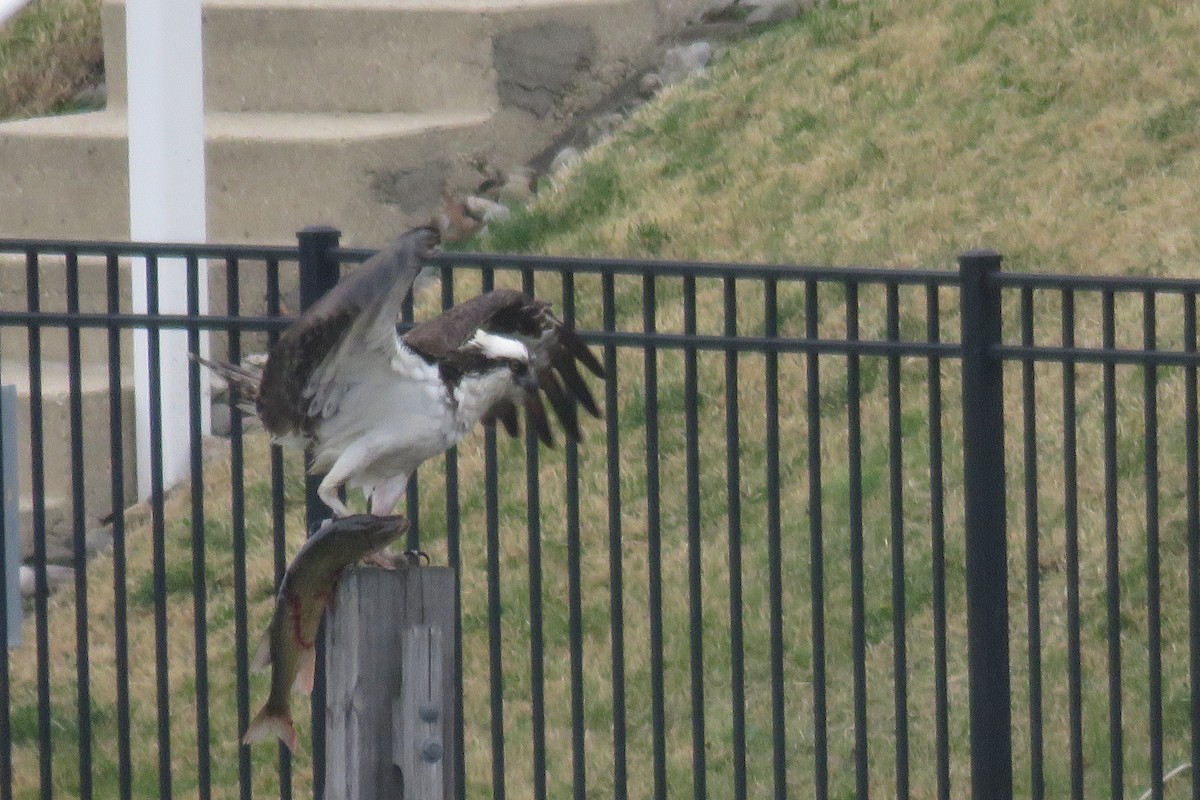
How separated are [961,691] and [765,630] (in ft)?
2.06

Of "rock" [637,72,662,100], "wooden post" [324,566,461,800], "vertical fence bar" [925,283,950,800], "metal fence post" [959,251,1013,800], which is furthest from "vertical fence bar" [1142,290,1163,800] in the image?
"rock" [637,72,662,100]

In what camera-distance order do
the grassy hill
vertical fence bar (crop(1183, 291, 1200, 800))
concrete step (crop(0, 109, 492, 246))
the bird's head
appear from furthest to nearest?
concrete step (crop(0, 109, 492, 246)) → the grassy hill → vertical fence bar (crop(1183, 291, 1200, 800)) → the bird's head

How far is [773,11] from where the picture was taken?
10008 mm

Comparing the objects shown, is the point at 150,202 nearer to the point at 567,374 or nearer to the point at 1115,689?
the point at 567,374

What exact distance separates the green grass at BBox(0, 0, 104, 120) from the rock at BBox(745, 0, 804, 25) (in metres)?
3.42

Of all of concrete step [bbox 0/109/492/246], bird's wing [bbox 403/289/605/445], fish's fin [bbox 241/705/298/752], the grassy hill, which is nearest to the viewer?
fish's fin [bbox 241/705/298/752]

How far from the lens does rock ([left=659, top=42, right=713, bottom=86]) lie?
31.9 ft

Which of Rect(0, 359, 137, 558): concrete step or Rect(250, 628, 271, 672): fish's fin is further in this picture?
Rect(0, 359, 137, 558): concrete step

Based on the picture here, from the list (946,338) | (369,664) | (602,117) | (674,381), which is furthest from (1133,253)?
(369,664)

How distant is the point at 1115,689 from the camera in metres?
4.57

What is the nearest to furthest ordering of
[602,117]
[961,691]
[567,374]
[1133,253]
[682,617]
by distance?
[567,374], [961,691], [682,617], [1133,253], [602,117]

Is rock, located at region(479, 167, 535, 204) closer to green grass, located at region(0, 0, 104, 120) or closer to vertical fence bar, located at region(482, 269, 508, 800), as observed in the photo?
green grass, located at region(0, 0, 104, 120)

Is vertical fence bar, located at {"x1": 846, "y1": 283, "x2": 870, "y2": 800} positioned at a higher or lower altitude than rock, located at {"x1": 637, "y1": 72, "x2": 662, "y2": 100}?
lower

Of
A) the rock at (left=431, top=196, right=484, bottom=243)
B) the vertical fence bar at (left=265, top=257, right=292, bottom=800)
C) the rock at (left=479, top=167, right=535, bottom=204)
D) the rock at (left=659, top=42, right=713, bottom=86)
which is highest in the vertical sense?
the rock at (left=659, top=42, right=713, bottom=86)
